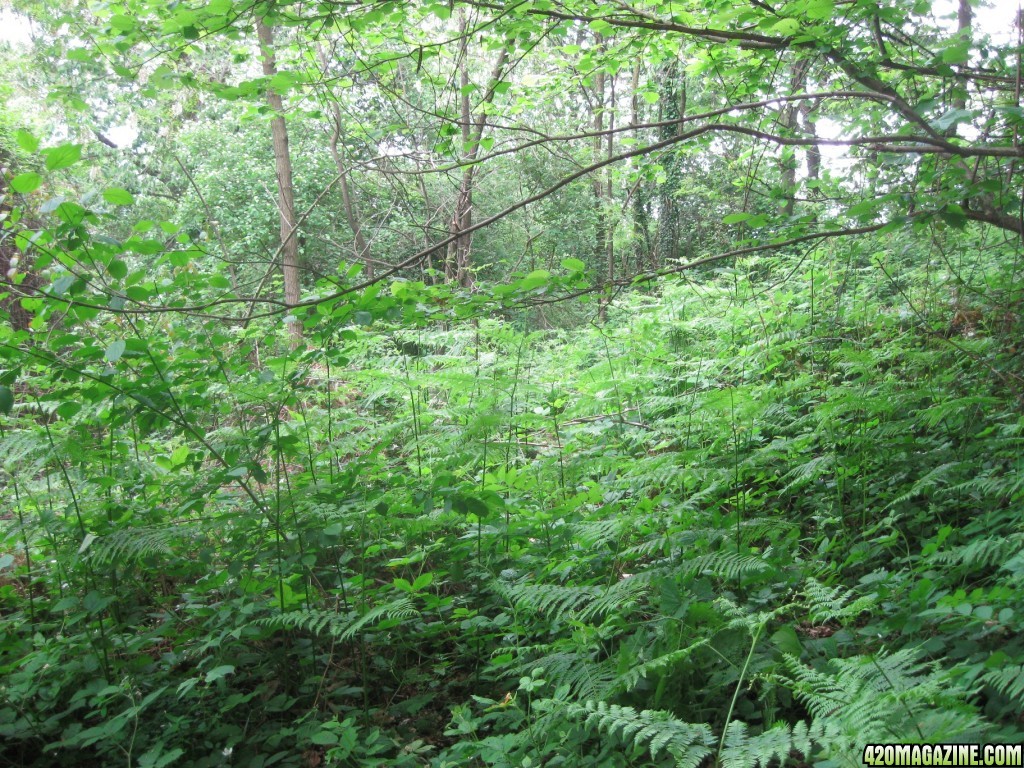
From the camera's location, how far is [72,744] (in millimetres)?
2479

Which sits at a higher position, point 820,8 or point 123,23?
point 123,23

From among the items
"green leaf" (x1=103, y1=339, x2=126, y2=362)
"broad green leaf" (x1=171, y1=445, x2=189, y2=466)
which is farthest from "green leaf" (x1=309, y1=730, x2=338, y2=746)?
"broad green leaf" (x1=171, y1=445, x2=189, y2=466)

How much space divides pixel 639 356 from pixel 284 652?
3368mm

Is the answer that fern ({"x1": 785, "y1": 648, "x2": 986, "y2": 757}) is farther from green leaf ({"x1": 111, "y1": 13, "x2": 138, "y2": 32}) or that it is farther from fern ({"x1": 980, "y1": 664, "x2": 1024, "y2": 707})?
green leaf ({"x1": 111, "y1": 13, "x2": 138, "y2": 32})

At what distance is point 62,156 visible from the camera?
7.80 feet

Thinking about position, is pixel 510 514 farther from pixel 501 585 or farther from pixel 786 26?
pixel 786 26

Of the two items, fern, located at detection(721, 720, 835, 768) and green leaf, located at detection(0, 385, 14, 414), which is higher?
green leaf, located at detection(0, 385, 14, 414)

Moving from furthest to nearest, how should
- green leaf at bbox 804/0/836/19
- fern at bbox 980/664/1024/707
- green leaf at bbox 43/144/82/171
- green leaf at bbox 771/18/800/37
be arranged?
green leaf at bbox 771/18/800/37 → green leaf at bbox 804/0/836/19 → green leaf at bbox 43/144/82/171 → fern at bbox 980/664/1024/707

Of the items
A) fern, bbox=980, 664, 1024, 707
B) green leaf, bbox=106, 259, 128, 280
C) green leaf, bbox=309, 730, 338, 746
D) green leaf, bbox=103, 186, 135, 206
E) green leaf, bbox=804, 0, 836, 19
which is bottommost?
green leaf, bbox=309, 730, 338, 746

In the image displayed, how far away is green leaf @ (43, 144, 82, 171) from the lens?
235 centimetres

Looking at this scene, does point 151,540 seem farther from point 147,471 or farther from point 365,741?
point 365,741

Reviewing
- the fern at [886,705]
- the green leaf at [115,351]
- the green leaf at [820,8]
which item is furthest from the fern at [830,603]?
the green leaf at [115,351]

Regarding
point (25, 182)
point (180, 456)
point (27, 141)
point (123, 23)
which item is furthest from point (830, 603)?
point (123, 23)

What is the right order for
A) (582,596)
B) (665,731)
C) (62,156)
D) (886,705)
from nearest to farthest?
(886,705), (665,731), (62,156), (582,596)
